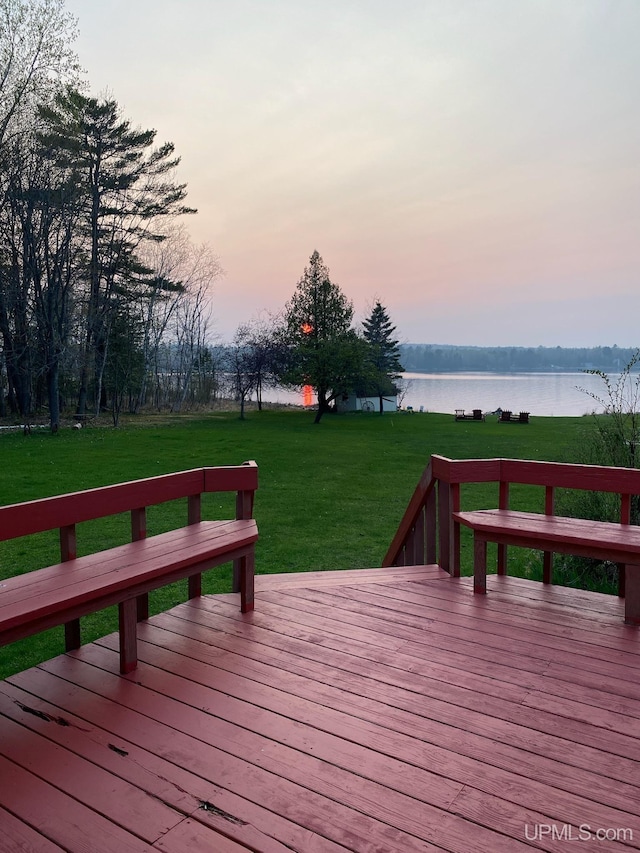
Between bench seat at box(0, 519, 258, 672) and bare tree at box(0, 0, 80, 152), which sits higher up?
bare tree at box(0, 0, 80, 152)

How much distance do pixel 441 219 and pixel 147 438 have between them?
36.4 feet

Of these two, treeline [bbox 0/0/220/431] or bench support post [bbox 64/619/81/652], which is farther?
treeline [bbox 0/0/220/431]

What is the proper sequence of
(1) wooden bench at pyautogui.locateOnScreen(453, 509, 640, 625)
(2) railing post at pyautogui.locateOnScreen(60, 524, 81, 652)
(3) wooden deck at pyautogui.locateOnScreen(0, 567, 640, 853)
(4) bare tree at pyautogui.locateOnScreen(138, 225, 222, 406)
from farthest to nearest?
(4) bare tree at pyautogui.locateOnScreen(138, 225, 222, 406)
(1) wooden bench at pyautogui.locateOnScreen(453, 509, 640, 625)
(2) railing post at pyautogui.locateOnScreen(60, 524, 81, 652)
(3) wooden deck at pyautogui.locateOnScreen(0, 567, 640, 853)

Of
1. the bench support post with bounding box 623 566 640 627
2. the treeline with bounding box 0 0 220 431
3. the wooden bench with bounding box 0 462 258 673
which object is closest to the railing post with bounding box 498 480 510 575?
the bench support post with bounding box 623 566 640 627

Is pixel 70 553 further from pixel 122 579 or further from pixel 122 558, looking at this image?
pixel 122 579

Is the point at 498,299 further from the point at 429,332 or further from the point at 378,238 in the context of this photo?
the point at 429,332

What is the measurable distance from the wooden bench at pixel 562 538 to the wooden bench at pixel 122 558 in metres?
1.37

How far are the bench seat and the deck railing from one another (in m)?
1.30

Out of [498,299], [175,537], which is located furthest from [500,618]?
[498,299]

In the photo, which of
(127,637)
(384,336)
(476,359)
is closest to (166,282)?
(384,336)

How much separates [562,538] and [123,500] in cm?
232

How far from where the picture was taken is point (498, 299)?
32.4 metres

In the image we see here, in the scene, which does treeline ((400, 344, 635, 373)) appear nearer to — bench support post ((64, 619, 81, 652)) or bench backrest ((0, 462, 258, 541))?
bench backrest ((0, 462, 258, 541))

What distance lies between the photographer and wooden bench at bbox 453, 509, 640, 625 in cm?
287
